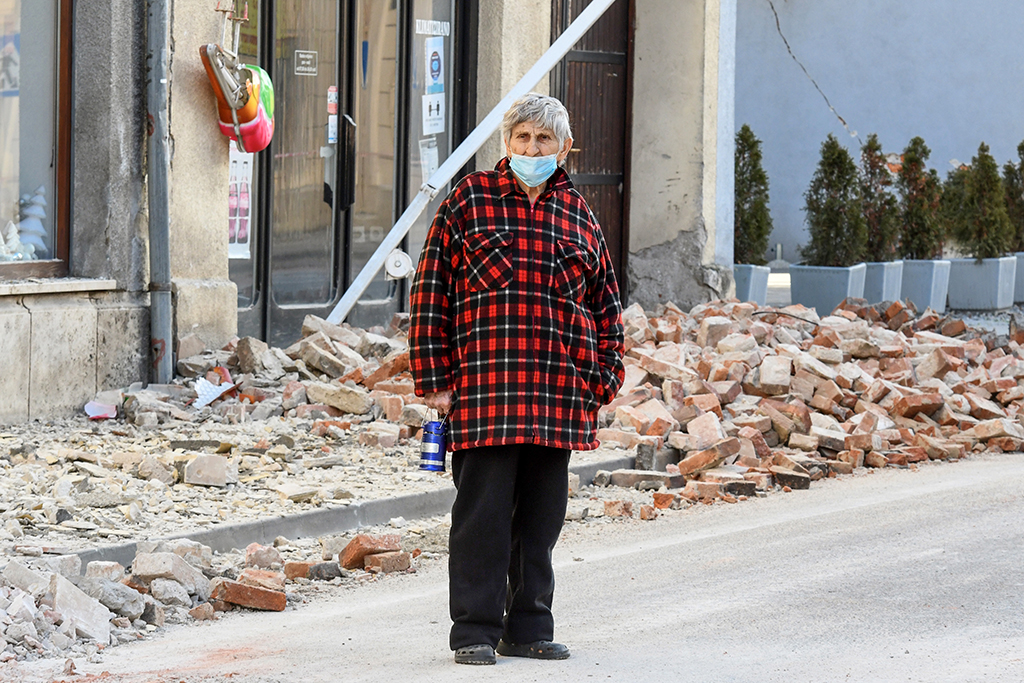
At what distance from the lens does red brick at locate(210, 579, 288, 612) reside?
4832 mm

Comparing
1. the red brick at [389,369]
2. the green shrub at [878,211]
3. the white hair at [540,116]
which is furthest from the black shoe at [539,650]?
the green shrub at [878,211]

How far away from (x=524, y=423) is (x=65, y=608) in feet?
5.49

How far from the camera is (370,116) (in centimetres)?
1055

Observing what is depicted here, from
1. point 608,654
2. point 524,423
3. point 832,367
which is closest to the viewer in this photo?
point 524,423

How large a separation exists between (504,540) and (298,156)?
6485 millimetres

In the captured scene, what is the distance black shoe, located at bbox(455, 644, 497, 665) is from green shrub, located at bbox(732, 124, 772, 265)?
464 inches

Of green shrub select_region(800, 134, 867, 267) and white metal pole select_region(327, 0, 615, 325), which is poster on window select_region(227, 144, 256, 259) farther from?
green shrub select_region(800, 134, 867, 267)

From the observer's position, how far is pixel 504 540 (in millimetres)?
3906

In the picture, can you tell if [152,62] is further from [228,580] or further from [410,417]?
[228,580]

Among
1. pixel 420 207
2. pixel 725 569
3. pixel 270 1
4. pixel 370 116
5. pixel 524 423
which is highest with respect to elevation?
pixel 270 1

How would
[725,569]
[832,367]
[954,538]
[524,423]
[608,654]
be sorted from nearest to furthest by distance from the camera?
[524,423], [608,654], [725,569], [954,538], [832,367]

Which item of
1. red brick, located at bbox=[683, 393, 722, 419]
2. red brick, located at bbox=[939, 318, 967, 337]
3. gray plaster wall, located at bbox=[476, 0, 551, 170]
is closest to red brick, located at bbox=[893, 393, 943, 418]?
red brick, located at bbox=[683, 393, 722, 419]

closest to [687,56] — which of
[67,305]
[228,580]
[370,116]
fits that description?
[370,116]

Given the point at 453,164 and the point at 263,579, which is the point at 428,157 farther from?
the point at 263,579
